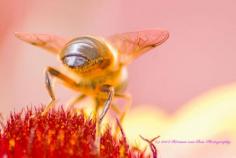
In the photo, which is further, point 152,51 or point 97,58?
point 152,51

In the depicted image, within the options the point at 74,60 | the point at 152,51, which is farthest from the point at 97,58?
the point at 152,51

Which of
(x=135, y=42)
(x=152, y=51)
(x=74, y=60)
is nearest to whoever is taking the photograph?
(x=74, y=60)

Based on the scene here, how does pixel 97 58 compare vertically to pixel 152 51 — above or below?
below

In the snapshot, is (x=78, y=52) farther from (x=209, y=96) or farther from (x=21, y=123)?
(x=209, y=96)

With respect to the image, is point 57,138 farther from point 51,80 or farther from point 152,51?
point 152,51

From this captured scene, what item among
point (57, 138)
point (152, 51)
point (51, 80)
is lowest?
→ point (57, 138)

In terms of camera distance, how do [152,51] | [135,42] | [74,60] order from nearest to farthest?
[74,60] → [135,42] → [152,51]

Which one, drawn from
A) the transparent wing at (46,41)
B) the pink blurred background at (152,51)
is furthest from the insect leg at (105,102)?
the pink blurred background at (152,51)

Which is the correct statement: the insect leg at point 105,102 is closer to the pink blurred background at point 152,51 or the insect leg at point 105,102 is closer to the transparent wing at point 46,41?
the transparent wing at point 46,41

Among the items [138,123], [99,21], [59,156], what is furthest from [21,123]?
[99,21]
